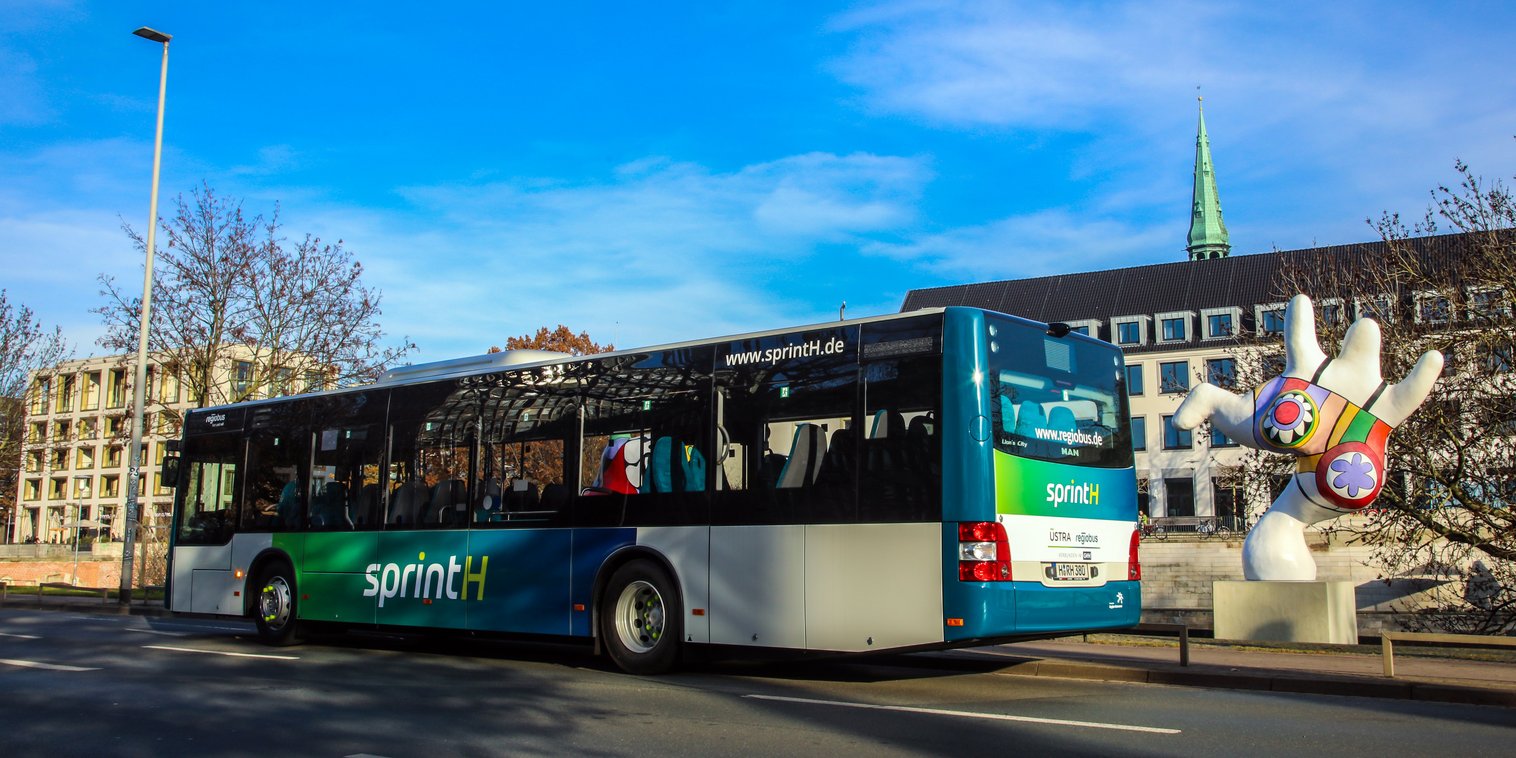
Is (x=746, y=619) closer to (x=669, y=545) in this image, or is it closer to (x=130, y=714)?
(x=669, y=545)

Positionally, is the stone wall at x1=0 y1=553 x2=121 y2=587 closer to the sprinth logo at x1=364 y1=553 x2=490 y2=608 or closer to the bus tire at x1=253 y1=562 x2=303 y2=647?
the bus tire at x1=253 y1=562 x2=303 y2=647

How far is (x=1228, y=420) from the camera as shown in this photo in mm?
16422

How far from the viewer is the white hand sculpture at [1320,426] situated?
1529cm

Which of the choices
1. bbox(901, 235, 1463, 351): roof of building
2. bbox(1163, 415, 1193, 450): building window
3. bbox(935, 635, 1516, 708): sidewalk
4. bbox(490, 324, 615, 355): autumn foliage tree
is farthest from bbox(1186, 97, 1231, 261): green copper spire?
bbox(935, 635, 1516, 708): sidewalk

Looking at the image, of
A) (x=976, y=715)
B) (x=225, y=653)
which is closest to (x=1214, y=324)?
(x=225, y=653)

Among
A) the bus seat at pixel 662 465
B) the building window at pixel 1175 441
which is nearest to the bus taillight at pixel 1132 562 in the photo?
the bus seat at pixel 662 465

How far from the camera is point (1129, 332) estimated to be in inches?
3147

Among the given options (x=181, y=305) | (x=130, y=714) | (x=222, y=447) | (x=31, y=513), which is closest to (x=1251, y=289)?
(x=181, y=305)

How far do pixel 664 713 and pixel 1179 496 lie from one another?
7135 cm

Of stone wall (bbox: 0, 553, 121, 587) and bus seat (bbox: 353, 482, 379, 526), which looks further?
stone wall (bbox: 0, 553, 121, 587)

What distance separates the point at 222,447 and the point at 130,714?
851cm

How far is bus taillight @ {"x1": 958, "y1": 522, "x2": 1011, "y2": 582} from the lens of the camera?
9.63 metres

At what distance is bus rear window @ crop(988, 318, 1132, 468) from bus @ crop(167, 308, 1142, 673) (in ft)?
0.08

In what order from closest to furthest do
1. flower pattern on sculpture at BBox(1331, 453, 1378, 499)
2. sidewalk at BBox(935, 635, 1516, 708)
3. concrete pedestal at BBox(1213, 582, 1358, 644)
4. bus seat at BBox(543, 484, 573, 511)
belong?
sidewalk at BBox(935, 635, 1516, 708) → bus seat at BBox(543, 484, 573, 511) → concrete pedestal at BBox(1213, 582, 1358, 644) → flower pattern on sculpture at BBox(1331, 453, 1378, 499)
